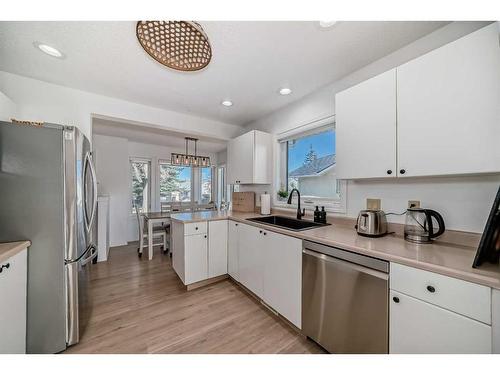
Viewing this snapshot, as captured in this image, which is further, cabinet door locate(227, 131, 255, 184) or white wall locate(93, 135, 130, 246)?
white wall locate(93, 135, 130, 246)

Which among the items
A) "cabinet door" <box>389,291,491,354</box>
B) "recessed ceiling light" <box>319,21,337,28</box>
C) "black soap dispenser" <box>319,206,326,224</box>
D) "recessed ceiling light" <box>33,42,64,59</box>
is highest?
"recessed ceiling light" <box>33,42,64,59</box>

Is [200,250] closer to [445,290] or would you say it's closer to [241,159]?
[241,159]

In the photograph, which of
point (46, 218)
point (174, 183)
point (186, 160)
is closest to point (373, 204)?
point (46, 218)

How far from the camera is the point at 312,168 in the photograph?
2311 millimetres

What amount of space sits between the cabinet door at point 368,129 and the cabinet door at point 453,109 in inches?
2.3

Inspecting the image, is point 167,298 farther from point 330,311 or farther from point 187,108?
point 187,108

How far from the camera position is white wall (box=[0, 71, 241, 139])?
184cm

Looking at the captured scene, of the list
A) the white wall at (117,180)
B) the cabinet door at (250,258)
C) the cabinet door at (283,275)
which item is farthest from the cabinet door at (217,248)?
the white wall at (117,180)

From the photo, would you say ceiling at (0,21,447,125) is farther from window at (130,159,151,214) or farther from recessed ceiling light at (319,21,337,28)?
window at (130,159,151,214)

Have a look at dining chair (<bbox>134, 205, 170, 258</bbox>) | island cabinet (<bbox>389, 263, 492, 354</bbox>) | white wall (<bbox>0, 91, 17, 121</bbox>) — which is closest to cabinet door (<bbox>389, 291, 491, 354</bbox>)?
island cabinet (<bbox>389, 263, 492, 354</bbox>)

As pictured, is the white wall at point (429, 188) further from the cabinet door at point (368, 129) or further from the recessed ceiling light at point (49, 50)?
the recessed ceiling light at point (49, 50)

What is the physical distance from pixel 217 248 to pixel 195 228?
40cm

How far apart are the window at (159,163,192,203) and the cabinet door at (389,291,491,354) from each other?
16.5ft
